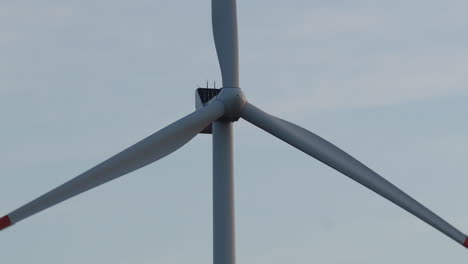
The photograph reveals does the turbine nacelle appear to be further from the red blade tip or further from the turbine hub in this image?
the red blade tip

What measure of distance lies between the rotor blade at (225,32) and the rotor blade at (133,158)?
258cm

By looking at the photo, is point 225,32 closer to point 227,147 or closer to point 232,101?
point 232,101

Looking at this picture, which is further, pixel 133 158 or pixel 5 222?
pixel 133 158

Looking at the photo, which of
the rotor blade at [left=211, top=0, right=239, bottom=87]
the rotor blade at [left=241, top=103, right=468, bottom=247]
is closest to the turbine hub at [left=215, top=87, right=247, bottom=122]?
the rotor blade at [left=241, top=103, right=468, bottom=247]

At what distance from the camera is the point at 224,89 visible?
6144 cm

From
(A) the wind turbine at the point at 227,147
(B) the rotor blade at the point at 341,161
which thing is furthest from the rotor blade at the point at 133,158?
(B) the rotor blade at the point at 341,161

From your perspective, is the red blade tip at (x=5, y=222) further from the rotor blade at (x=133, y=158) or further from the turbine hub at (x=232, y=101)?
the turbine hub at (x=232, y=101)

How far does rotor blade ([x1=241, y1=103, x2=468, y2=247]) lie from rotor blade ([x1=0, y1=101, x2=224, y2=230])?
2.30 meters

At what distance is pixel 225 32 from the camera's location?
63094 millimetres

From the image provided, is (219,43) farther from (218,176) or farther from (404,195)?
(404,195)

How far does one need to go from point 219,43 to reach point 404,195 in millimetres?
12655

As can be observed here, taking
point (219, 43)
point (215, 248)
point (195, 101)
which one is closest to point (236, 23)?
point (219, 43)

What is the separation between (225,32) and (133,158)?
911 centimetres

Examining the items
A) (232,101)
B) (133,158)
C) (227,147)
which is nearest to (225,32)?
(232,101)
